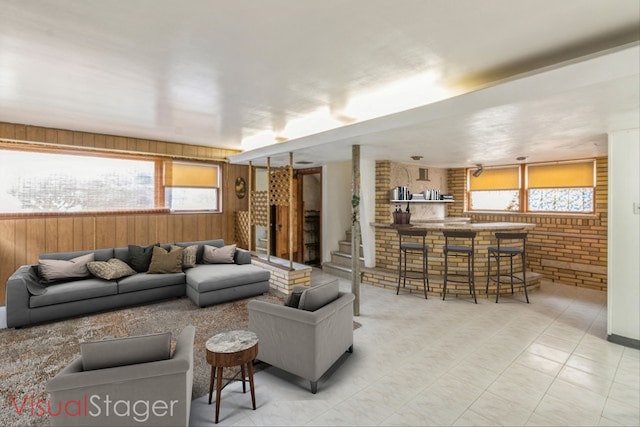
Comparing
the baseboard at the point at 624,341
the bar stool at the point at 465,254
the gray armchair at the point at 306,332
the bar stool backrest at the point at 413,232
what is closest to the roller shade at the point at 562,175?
the bar stool at the point at 465,254

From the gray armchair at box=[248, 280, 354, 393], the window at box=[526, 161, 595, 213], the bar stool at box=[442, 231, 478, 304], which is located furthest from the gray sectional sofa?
the window at box=[526, 161, 595, 213]

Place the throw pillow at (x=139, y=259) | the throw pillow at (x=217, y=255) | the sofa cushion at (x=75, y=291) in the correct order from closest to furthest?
the sofa cushion at (x=75, y=291) < the throw pillow at (x=139, y=259) < the throw pillow at (x=217, y=255)

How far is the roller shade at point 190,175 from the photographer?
5.99 metres

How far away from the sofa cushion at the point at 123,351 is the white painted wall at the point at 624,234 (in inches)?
176

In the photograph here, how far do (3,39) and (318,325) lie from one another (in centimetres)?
307

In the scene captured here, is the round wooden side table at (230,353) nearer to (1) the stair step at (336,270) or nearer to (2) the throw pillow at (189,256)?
(2) the throw pillow at (189,256)

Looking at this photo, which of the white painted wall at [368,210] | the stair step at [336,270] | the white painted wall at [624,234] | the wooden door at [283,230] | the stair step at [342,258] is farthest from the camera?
the wooden door at [283,230]

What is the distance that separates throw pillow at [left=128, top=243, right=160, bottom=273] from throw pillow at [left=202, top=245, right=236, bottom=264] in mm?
866

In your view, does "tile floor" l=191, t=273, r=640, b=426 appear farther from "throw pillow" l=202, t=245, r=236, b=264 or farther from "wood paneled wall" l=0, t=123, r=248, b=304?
"wood paneled wall" l=0, t=123, r=248, b=304

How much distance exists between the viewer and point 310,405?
2.27 metres

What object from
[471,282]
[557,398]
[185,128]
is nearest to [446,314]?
[471,282]

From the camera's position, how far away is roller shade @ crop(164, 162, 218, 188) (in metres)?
5.99

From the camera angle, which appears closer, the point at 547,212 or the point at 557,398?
the point at 557,398

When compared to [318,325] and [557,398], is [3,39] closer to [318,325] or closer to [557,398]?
[318,325]
